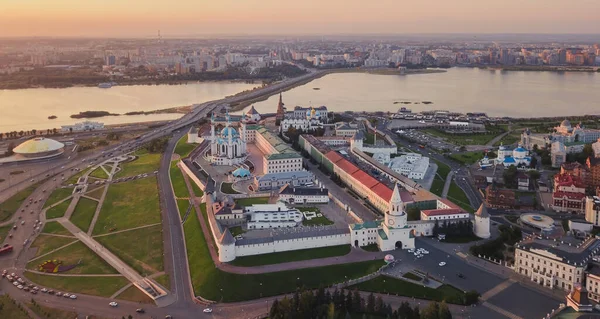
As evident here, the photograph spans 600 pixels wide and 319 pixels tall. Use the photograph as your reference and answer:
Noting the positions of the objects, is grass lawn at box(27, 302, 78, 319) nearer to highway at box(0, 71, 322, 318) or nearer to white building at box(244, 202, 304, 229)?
highway at box(0, 71, 322, 318)

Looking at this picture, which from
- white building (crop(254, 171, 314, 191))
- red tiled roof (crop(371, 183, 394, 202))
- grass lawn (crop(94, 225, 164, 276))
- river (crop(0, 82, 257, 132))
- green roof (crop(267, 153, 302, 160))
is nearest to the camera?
grass lawn (crop(94, 225, 164, 276))

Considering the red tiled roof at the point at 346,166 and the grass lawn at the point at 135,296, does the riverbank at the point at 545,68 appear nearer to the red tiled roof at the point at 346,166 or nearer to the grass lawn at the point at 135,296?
the red tiled roof at the point at 346,166

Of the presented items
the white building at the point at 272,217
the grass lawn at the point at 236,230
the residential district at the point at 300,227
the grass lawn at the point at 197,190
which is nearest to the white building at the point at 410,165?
the residential district at the point at 300,227

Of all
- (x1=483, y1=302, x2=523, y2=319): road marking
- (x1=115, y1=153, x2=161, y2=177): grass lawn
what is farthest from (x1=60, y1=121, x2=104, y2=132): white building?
(x1=483, y1=302, x2=523, y2=319): road marking

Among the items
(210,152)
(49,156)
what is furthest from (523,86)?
(49,156)

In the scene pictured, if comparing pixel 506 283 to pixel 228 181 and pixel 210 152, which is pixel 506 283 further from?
pixel 210 152

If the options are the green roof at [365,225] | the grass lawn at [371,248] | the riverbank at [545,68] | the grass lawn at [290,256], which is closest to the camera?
the grass lawn at [290,256]
